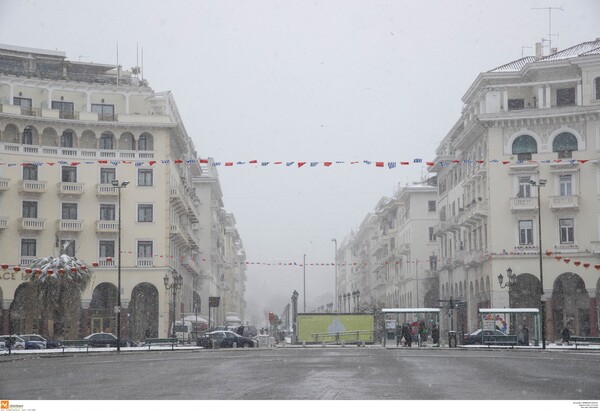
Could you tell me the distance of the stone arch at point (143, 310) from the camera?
74.6 metres

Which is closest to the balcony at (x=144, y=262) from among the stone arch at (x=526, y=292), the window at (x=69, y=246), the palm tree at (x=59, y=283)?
the window at (x=69, y=246)

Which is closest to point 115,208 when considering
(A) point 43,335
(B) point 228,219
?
(A) point 43,335

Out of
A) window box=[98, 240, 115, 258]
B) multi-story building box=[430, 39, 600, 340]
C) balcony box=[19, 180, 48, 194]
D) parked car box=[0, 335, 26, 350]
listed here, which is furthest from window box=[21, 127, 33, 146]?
multi-story building box=[430, 39, 600, 340]

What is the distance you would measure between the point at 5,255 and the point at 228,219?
80147mm

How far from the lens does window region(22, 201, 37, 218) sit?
238 ft

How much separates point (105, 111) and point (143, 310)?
15.1 meters

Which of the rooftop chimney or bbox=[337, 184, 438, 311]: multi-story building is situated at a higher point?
the rooftop chimney

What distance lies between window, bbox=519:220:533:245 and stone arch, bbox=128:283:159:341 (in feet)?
86.6

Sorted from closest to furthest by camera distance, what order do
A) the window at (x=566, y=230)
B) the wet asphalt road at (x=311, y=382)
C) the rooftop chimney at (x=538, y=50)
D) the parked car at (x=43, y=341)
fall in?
the wet asphalt road at (x=311, y=382), the parked car at (x=43, y=341), the window at (x=566, y=230), the rooftop chimney at (x=538, y=50)

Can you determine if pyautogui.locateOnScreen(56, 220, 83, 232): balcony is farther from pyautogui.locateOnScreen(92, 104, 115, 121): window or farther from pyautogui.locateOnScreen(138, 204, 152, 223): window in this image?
pyautogui.locateOnScreen(92, 104, 115, 121): window

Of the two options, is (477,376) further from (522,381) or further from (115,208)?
(115,208)

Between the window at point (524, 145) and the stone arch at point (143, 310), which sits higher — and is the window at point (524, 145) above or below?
above

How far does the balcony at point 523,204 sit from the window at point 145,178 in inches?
1033

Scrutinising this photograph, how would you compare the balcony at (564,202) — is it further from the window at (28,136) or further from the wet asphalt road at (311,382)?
the window at (28,136)
